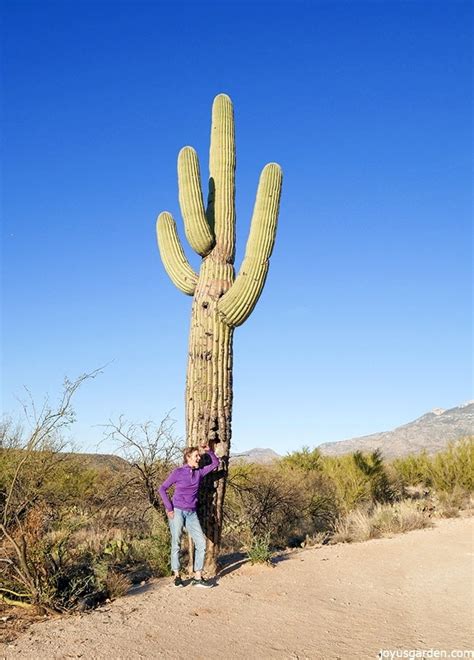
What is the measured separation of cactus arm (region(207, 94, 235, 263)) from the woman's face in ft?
9.71

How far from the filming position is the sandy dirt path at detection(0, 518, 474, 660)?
212 inches

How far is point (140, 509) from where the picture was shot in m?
10.7

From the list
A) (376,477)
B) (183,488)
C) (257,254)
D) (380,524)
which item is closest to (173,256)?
(257,254)

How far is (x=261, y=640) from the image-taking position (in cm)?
564

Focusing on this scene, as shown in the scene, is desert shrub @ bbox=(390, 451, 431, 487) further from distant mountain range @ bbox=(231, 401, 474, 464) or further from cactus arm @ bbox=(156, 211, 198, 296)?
distant mountain range @ bbox=(231, 401, 474, 464)

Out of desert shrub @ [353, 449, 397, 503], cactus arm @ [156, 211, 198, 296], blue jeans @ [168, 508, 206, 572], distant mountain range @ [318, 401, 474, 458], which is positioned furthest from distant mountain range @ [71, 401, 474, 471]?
blue jeans @ [168, 508, 206, 572]

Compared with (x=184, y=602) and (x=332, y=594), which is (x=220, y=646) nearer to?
(x=184, y=602)

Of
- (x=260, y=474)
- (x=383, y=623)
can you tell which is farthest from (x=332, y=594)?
(x=260, y=474)

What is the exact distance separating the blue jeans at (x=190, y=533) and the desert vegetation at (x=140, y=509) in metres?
0.67

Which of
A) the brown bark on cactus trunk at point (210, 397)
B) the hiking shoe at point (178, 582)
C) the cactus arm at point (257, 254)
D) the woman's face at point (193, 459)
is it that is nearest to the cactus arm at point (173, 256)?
the brown bark on cactus trunk at point (210, 397)

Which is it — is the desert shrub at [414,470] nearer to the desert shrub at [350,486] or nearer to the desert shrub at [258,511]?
the desert shrub at [350,486]

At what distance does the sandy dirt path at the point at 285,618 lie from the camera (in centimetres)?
538

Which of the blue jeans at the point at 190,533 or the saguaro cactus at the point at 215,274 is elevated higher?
the saguaro cactus at the point at 215,274

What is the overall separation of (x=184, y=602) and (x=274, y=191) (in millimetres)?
5886
